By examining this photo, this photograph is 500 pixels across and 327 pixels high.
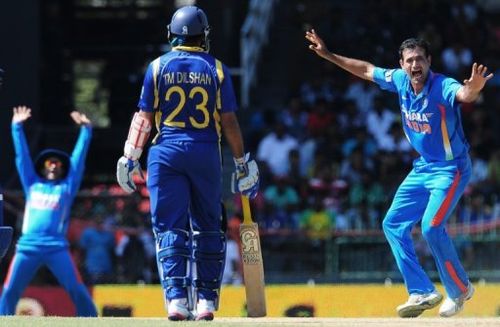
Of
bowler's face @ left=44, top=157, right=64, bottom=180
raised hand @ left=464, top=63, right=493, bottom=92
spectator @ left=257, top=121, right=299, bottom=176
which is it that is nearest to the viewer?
raised hand @ left=464, top=63, right=493, bottom=92

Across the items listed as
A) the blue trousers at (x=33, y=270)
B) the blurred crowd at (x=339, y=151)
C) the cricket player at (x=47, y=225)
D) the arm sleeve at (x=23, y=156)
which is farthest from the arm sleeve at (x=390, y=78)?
the blurred crowd at (x=339, y=151)

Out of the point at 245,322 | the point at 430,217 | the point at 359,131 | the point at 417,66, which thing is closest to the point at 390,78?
the point at 417,66

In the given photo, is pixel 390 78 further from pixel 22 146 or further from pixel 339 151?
pixel 339 151

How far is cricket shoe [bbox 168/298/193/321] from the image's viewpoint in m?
11.3

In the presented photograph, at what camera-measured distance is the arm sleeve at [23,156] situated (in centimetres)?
1542

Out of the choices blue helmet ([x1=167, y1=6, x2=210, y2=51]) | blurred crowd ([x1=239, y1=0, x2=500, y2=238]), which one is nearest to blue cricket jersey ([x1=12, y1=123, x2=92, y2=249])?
blue helmet ([x1=167, y1=6, x2=210, y2=51])

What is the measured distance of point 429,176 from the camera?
498 inches

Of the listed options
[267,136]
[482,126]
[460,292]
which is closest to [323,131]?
[267,136]

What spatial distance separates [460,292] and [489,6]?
1719cm

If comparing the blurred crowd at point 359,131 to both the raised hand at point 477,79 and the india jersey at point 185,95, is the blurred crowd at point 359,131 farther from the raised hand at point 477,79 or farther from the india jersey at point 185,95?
the india jersey at point 185,95

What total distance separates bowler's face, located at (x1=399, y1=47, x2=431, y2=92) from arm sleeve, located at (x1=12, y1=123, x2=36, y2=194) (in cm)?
456

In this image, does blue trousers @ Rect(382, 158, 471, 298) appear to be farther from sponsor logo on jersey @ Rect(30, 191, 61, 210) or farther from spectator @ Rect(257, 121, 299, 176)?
spectator @ Rect(257, 121, 299, 176)

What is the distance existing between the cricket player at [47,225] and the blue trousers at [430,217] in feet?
12.9

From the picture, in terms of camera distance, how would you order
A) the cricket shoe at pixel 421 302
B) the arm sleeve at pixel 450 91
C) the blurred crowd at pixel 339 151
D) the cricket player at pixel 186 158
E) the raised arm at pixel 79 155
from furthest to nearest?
the blurred crowd at pixel 339 151 < the raised arm at pixel 79 155 < the cricket shoe at pixel 421 302 < the arm sleeve at pixel 450 91 < the cricket player at pixel 186 158
